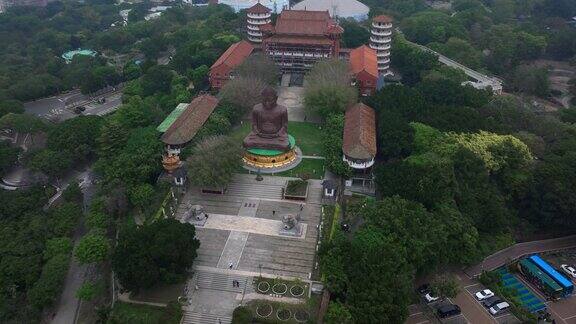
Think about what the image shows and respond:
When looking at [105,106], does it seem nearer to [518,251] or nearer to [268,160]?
[268,160]

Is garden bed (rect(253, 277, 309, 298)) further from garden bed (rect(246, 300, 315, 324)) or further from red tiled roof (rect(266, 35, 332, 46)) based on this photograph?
red tiled roof (rect(266, 35, 332, 46))

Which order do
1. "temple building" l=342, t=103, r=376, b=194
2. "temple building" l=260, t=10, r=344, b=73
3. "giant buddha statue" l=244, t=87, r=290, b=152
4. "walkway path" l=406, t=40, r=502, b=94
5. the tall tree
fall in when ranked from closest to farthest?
the tall tree < "temple building" l=342, t=103, r=376, b=194 < "giant buddha statue" l=244, t=87, r=290, b=152 < "temple building" l=260, t=10, r=344, b=73 < "walkway path" l=406, t=40, r=502, b=94

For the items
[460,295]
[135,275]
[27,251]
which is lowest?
[460,295]

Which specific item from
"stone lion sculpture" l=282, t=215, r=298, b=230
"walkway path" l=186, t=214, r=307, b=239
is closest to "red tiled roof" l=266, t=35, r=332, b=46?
"walkway path" l=186, t=214, r=307, b=239

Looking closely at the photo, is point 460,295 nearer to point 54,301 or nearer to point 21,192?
point 54,301

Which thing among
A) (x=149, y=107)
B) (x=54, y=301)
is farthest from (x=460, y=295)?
(x=149, y=107)

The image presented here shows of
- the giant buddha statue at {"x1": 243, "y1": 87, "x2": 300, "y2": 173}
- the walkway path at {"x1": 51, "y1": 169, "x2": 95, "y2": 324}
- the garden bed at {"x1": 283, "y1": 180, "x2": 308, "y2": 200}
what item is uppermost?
the giant buddha statue at {"x1": 243, "y1": 87, "x2": 300, "y2": 173}

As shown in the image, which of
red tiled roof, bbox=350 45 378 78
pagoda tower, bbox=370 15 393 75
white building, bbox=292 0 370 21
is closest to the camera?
red tiled roof, bbox=350 45 378 78

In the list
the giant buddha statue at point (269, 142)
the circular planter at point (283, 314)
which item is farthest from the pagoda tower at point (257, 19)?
the circular planter at point (283, 314)
